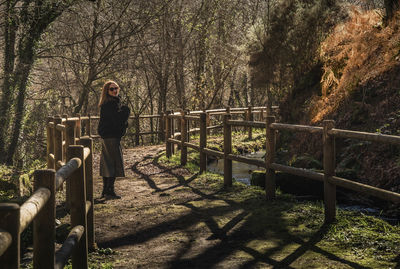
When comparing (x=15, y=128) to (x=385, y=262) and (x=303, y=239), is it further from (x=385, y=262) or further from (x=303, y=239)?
(x=385, y=262)

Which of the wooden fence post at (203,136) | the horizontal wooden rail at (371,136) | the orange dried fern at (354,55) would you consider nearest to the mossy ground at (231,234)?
the horizontal wooden rail at (371,136)

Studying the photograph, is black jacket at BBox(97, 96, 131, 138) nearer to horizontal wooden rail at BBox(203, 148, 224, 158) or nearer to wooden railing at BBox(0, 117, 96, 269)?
horizontal wooden rail at BBox(203, 148, 224, 158)

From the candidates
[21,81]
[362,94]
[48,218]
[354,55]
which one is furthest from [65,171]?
[21,81]

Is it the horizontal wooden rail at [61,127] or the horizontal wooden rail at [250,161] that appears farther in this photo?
the horizontal wooden rail at [61,127]

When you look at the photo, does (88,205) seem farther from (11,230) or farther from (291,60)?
(291,60)

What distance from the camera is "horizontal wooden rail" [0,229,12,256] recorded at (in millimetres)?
1892

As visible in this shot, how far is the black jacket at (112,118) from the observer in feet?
28.2

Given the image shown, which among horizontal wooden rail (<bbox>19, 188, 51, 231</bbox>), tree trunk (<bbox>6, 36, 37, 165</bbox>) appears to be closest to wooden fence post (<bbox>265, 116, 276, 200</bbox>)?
horizontal wooden rail (<bbox>19, 188, 51, 231</bbox>)

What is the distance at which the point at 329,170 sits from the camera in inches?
248

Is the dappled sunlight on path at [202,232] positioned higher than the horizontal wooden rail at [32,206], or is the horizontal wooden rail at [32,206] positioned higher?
the horizontal wooden rail at [32,206]

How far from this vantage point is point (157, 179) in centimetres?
1076

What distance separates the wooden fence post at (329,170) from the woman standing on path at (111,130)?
3.86m

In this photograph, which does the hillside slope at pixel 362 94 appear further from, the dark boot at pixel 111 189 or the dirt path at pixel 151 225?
the dark boot at pixel 111 189

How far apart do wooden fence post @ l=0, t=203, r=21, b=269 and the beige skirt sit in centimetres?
662
